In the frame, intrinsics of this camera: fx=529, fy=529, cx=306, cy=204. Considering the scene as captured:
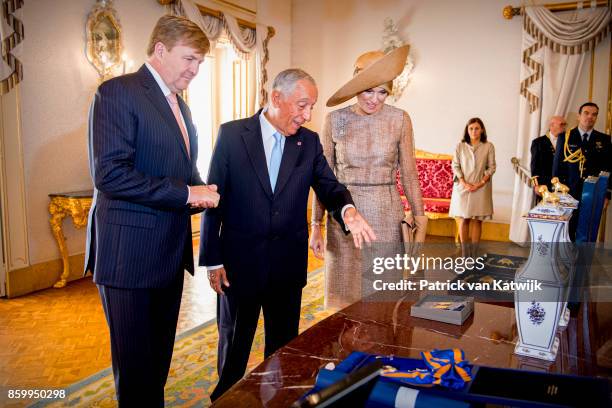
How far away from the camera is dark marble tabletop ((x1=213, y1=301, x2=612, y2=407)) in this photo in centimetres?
132

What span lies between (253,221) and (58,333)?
7.95 ft

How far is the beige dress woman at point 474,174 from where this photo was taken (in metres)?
6.52

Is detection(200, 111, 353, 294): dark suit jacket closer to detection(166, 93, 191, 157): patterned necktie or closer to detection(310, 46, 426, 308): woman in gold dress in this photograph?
detection(166, 93, 191, 157): patterned necktie

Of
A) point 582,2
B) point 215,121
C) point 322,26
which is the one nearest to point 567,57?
point 582,2

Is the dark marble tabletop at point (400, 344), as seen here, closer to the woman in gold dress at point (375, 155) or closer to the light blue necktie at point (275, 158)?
the light blue necktie at point (275, 158)

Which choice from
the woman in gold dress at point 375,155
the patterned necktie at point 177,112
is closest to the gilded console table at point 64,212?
the woman in gold dress at point 375,155

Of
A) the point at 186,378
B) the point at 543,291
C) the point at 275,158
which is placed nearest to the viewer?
the point at 543,291

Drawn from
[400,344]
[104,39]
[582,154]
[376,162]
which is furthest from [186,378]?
[582,154]

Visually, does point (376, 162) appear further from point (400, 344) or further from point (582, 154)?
point (582, 154)

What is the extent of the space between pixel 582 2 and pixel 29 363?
7184 millimetres

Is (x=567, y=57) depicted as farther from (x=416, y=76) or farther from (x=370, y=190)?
(x=370, y=190)

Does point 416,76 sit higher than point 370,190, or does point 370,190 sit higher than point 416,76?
point 416,76

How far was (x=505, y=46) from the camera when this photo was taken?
7312 mm

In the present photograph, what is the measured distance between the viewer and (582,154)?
573cm
